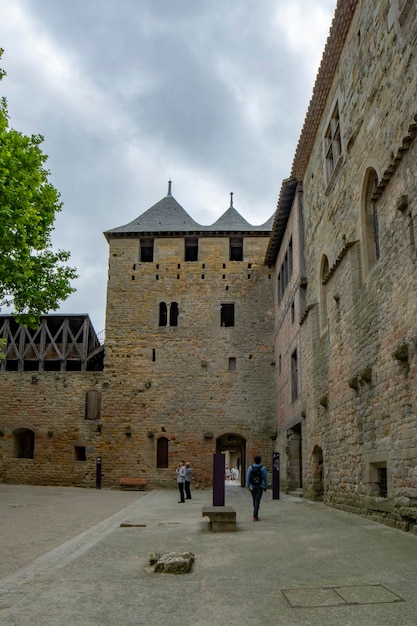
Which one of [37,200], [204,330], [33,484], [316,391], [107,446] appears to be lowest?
[33,484]

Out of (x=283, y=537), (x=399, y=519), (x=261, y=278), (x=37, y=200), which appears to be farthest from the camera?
(x=261, y=278)

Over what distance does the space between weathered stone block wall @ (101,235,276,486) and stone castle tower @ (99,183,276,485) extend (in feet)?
0.14

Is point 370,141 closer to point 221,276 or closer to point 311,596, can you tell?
point 311,596

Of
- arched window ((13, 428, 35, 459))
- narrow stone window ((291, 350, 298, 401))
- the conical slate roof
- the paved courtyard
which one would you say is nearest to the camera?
the paved courtyard

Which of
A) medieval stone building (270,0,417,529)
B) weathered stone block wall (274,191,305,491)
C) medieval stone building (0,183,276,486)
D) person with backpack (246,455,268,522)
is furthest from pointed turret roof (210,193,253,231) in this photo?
person with backpack (246,455,268,522)

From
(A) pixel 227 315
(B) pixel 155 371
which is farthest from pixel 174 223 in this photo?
(B) pixel 155 371

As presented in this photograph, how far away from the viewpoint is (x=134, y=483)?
2288cm

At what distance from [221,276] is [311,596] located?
21660 millimetres

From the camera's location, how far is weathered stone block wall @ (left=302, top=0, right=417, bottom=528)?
8070 mm

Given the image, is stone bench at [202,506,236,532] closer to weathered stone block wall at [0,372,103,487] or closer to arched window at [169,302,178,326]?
weathered stone block wall at [0,372,103,487]

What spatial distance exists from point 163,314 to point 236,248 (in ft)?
15.7

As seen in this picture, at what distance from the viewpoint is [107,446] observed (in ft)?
77.8

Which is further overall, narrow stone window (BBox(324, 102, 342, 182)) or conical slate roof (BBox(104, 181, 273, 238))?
conical slate roof (BBox(104, 181, 273, 238))

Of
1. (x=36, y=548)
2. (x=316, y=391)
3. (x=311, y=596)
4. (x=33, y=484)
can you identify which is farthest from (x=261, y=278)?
(x=311, y=596)
